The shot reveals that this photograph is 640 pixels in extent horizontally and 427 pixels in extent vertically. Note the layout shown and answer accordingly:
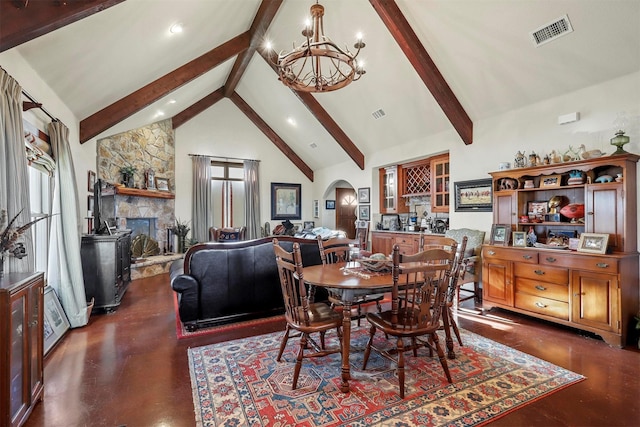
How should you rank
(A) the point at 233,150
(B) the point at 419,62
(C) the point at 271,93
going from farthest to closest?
1. (A) the point at 233,150
2. (C) the point at 271,93
3. (B) the point at 419,62

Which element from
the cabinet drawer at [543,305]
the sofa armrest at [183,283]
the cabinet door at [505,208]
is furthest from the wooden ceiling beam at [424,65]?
the sofa armrest at [183,283]

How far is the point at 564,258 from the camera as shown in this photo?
326 cm

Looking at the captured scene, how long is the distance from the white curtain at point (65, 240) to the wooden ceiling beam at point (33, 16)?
1.41 metres

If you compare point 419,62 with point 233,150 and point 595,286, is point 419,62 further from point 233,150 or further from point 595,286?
point 233,150

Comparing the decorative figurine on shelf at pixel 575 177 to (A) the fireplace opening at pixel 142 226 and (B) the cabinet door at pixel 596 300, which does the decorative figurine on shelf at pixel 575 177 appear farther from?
(A) the fireplace opening at pixel 142 226

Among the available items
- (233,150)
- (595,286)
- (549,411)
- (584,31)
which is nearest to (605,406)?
(549,411)

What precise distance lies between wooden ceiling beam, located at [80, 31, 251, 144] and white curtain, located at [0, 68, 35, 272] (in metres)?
2.43

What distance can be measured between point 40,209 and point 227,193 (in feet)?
17.6

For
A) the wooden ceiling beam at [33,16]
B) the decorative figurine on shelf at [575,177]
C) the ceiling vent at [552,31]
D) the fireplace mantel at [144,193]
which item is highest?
the ceiling vent at [552,31]

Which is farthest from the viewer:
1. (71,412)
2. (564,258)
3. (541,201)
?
(541,201)

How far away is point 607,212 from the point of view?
3.14 metres

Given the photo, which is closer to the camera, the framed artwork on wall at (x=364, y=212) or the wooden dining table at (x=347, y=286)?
the wooden dining table at (x=347, y=286)

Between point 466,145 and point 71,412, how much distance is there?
5.62 meters

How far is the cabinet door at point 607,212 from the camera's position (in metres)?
3.05
